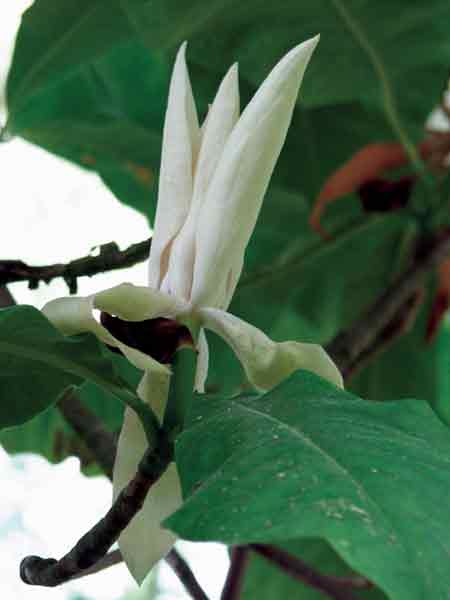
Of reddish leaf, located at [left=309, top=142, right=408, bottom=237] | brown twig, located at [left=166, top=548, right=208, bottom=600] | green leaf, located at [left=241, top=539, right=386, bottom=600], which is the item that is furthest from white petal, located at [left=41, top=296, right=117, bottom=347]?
green leaf, located at [left=241, top=539, right=386, bottom=600]

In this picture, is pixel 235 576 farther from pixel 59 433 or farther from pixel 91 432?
pixel 59 433

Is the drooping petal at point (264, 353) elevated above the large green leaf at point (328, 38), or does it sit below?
below

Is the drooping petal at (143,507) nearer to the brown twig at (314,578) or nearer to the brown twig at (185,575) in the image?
the brown twig at (185,575)

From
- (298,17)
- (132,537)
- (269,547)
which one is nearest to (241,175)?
(132,537)

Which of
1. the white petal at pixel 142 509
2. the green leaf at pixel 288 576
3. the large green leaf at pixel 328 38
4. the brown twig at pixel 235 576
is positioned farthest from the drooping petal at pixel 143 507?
the green leaf at pixel 288 576

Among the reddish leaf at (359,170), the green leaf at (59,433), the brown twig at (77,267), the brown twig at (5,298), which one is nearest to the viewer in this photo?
the brown twig at (77,267)

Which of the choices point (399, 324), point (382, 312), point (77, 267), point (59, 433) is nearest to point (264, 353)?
point (77, 267)

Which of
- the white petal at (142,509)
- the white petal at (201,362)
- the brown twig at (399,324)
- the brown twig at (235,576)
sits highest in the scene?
the white petal at (201,362)

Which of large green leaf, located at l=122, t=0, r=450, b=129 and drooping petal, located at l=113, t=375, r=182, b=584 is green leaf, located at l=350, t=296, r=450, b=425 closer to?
large green leaf, located at l=122, t=0, r=450, b=129
